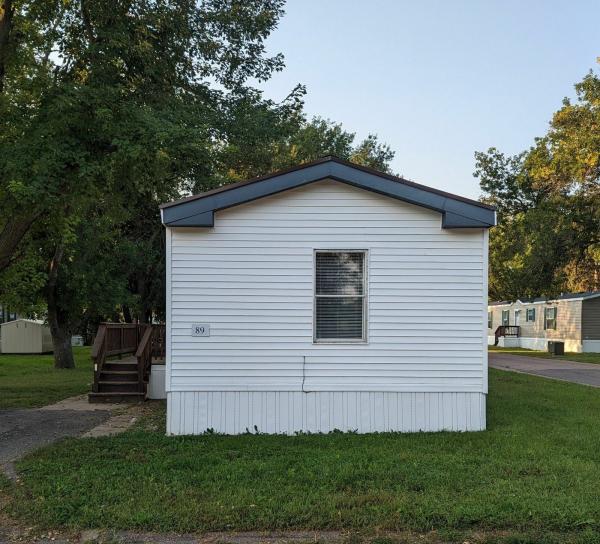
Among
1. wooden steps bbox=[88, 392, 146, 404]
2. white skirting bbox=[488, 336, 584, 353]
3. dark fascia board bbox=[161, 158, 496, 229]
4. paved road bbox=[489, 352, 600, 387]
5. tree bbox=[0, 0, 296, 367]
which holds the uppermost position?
tree bbox=[0, 0, 296, 367]

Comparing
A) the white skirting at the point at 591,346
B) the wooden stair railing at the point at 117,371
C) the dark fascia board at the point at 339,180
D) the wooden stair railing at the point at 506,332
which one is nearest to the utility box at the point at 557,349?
the white skirting at the point at 591,346

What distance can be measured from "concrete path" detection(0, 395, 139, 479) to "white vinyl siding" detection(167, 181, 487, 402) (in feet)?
5.88

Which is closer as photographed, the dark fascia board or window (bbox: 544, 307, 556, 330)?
the dark fascia board

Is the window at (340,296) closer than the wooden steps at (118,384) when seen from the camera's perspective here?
Yes

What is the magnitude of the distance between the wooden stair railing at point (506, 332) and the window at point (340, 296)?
1295 inches

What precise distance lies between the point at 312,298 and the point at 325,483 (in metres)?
2.99

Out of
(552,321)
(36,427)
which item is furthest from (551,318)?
(36,427)

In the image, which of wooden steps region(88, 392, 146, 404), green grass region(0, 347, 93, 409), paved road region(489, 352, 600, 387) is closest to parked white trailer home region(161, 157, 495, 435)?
wooden steps region(88, 392, 146, 404)

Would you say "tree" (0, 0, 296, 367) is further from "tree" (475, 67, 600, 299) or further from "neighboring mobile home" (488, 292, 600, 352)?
"neighboring mobile home" (488, 292, 600, 352)

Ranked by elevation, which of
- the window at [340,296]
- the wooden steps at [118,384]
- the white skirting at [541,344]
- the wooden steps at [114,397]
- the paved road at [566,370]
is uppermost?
the window at [340,296]

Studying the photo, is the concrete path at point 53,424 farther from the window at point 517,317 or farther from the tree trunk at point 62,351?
the window at point 517,317

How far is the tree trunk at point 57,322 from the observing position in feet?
62.8

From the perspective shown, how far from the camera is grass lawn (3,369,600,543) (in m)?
4.67

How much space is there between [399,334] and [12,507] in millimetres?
4955
